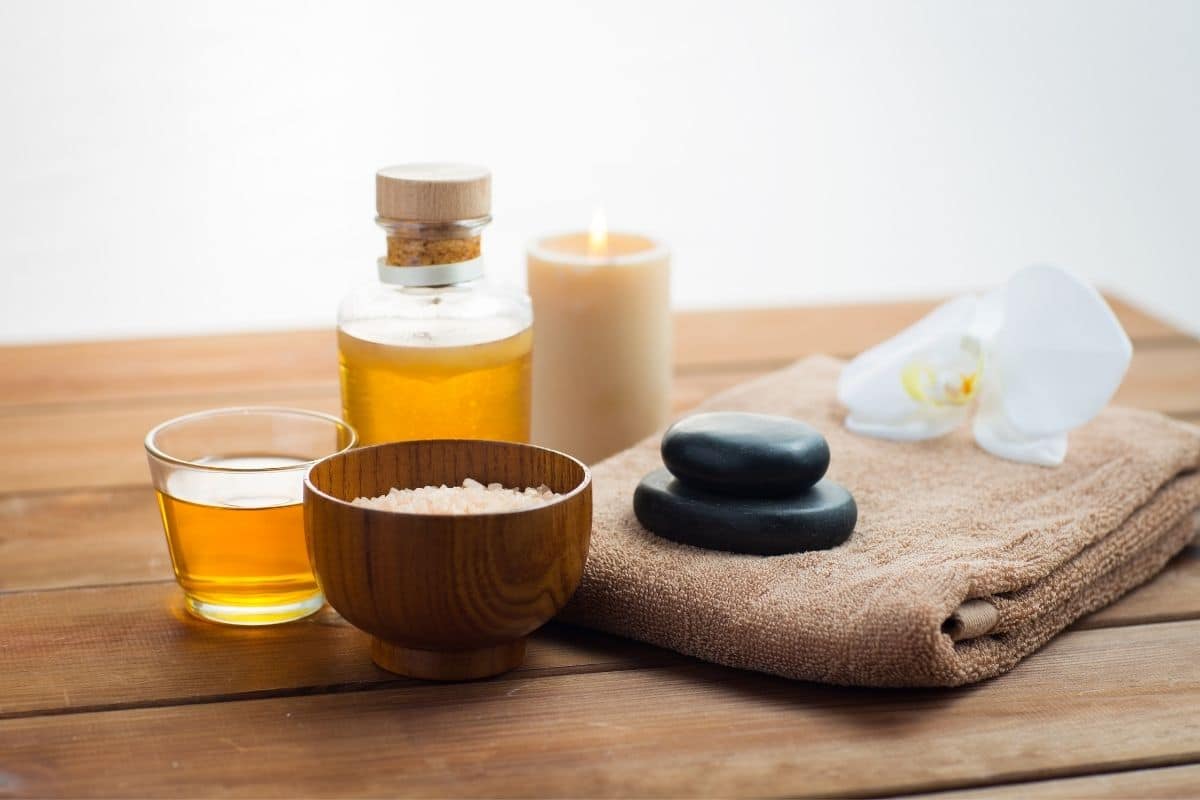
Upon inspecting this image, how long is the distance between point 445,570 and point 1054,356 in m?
0.43

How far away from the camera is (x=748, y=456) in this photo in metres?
0.65

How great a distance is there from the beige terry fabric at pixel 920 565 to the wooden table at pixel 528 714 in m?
0.01

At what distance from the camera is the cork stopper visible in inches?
26.5

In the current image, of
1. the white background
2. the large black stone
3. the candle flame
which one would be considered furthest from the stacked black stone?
the white background

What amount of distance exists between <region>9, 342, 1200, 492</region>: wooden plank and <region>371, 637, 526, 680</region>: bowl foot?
340 millimetres

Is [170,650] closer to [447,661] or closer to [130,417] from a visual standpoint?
[447,661]

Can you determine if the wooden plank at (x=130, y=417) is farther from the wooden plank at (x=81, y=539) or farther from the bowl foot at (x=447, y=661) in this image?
the bowl foot at (x=447, y=661)

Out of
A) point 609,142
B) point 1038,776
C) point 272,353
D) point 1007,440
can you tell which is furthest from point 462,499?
point 609,142

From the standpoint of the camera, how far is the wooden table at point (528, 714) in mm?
515

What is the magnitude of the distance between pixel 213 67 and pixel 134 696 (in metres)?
1.63

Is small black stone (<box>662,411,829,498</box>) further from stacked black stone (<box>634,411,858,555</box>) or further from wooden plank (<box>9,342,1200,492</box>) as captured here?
wooden plank (<box>9,342,1200,492</box>)

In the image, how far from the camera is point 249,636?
0.64 metres

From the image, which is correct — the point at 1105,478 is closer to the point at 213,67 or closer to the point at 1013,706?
the point at 1013,706

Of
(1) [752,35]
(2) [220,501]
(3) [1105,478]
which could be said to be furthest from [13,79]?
(3) [1105,478]
